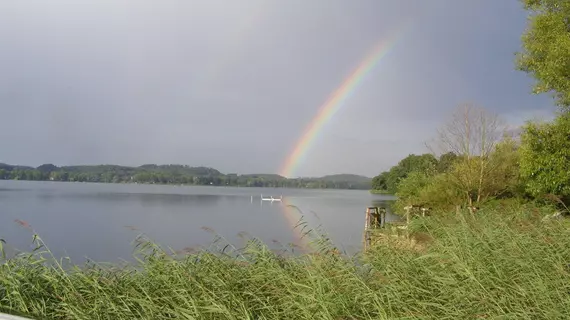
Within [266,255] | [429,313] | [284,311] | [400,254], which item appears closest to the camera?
[429,313]

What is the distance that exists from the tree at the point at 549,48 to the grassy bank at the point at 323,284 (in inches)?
365

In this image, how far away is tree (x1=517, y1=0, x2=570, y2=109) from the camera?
13875mm

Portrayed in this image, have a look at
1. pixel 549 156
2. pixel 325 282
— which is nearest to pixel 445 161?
pixel 549 156

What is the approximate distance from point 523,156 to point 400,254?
1331cm

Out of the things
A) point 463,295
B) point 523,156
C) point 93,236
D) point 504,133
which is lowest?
point 93,236

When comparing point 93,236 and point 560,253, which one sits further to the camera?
point 93,236

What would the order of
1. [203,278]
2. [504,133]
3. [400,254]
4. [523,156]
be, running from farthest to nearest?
[504,133], [523,156], [400,254], [203,278]

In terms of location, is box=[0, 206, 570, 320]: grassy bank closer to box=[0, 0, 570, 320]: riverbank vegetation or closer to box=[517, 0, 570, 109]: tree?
box=[0, 0, 570, 320]: riverbank vegetation

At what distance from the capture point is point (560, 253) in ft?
17.4

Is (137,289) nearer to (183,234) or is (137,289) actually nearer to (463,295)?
(463,295)

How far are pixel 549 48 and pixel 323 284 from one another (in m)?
13.3

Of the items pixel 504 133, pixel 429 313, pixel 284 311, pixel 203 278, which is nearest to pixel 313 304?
pixel 284 311

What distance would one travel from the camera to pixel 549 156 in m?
15.9

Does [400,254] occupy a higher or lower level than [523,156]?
lower
